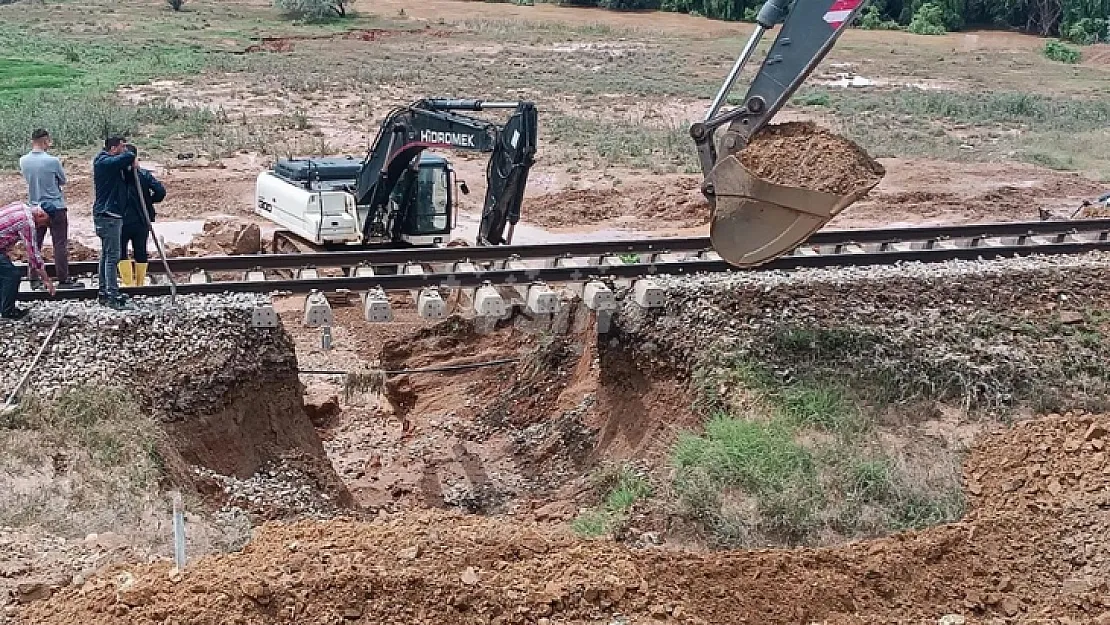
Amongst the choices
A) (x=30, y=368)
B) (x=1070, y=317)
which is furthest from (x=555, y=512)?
(x=1070, y=317)

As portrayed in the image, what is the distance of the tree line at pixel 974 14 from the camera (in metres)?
54.3

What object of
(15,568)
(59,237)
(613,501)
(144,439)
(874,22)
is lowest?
(613,501)

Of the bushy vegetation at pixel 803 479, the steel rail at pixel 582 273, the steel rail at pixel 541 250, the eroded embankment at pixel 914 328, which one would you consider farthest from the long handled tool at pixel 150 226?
the bushy vegetation at pixel 803 479

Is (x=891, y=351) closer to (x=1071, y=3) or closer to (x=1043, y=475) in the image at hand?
(x=1043, y=475)

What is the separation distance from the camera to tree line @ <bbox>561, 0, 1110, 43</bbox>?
54.3m

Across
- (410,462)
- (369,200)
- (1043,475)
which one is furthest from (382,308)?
(1043,475)

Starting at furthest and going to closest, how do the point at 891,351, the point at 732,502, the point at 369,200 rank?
the point at 369,200 → the point at 891,351 → the point at 732,502

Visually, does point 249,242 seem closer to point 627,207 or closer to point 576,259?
point 576,259

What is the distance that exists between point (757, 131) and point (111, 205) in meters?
6.05

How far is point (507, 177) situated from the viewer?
13.5 metres

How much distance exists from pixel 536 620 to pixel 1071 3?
57.8m

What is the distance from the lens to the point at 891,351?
1059cm

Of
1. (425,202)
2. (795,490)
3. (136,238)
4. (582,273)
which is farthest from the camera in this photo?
(425,202)

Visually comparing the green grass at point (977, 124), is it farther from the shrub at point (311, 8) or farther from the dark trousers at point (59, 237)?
the shrub at point (311, 8)
